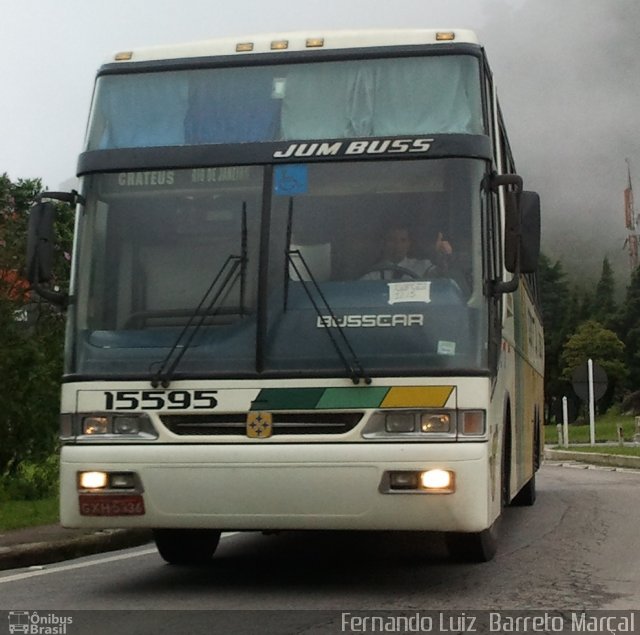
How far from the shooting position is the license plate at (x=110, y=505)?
8.28m

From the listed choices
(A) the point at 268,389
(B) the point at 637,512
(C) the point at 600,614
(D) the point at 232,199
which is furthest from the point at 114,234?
(B) the point at 637,512

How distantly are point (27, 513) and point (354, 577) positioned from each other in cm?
553

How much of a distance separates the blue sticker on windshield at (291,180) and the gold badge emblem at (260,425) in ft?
4.68

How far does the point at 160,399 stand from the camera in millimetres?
8328

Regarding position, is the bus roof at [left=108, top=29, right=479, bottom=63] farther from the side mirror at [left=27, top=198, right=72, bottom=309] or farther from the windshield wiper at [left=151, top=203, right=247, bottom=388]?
the windshield wiper at [left=151, top=203, right=247, bottom=388]

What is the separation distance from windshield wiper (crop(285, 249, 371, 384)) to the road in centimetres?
137

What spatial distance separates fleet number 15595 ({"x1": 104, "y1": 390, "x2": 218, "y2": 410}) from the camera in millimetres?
8266

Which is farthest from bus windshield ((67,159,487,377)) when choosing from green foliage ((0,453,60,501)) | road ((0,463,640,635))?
green foliage ((0,453,60,501))

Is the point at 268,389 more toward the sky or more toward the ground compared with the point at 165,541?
more toward the sky

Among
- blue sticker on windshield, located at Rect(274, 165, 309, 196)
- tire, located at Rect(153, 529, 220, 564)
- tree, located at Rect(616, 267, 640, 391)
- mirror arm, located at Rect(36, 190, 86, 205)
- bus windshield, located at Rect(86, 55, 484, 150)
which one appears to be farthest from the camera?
tree, located at Rect(616, 267, 640, 391)

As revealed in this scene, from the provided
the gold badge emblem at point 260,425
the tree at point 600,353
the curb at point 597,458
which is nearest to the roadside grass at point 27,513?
the gold badge emblem at point 260,425

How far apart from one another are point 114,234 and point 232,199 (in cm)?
82

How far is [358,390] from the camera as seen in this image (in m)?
8.12

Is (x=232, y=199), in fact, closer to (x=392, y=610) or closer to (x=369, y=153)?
(x=369, y=153)
